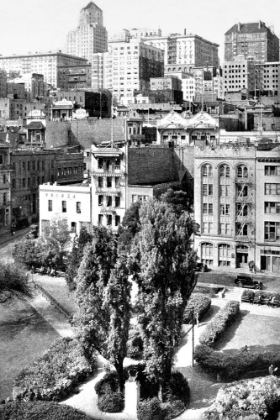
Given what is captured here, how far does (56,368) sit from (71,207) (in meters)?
38.3

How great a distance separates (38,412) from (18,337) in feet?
46.0

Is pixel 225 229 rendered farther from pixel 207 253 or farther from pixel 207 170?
pixel 207 170

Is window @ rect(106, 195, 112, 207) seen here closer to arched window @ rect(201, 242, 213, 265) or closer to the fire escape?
arched window @ rect(201, 242, 213, 265)

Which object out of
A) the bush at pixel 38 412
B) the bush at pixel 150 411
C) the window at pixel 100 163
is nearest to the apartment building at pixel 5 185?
the window at pixel 100 163

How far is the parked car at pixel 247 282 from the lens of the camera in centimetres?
5938

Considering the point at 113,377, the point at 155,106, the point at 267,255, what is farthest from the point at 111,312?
the point at 155,106

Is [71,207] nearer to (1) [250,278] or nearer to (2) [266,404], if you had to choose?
(1) [250,278]

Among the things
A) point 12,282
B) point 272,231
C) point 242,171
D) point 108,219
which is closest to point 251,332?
point 12,282

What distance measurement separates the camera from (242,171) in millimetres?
66312

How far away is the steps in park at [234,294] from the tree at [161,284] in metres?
18.2

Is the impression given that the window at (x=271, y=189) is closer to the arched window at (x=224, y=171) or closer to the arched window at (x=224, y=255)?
the arched window at (x=224, y=171)

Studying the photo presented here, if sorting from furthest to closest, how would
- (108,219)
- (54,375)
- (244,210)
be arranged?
(108,219) → (244,210) → (54,375)

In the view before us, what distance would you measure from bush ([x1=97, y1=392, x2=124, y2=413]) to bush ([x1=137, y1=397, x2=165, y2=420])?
1.30 meters

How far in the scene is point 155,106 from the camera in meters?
152
